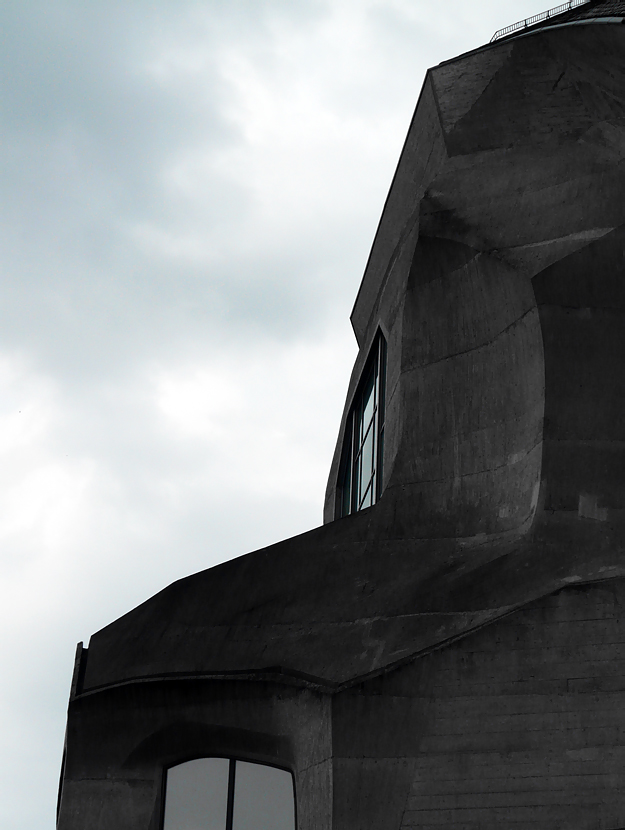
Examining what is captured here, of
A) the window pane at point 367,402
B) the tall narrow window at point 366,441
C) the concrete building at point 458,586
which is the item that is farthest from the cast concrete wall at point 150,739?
the window pane at point 367,402

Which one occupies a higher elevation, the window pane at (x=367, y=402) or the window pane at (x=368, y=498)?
the window pane at (x=367, y=402)

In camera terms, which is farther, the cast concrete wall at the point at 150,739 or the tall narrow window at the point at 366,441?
the tall narrow window at the point at 366,441

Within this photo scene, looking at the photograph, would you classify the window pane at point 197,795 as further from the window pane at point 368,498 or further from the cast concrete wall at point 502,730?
the window pane at point 368,498

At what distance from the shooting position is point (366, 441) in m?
20.9

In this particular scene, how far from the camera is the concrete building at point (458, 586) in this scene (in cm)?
1197

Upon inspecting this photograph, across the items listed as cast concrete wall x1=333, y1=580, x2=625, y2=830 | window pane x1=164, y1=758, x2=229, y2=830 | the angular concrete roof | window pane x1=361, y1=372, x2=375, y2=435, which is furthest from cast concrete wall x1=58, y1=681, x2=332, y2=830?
window pane x1=361, y1=372, x2=375, y2=435

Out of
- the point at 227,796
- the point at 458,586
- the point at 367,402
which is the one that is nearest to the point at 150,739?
the point at 227,796

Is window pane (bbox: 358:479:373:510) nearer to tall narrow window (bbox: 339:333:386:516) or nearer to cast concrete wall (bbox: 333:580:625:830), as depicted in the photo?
tall narrow window (bbox: 339:333:386:516)

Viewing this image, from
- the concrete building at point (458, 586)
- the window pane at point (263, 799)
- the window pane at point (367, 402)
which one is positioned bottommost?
the window pane at point (263, 799)

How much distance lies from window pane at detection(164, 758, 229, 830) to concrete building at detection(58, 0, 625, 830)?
31 millimetres

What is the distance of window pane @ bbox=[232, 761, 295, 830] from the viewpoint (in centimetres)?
1398

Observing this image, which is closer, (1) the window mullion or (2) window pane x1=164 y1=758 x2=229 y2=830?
(1) the window mullion

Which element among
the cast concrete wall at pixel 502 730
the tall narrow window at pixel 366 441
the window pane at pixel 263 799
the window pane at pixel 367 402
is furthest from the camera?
the window pane at pixel 367 402

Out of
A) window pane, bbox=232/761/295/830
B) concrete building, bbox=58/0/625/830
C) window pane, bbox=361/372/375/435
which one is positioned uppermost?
window pane, bbox=361/372/375/435
